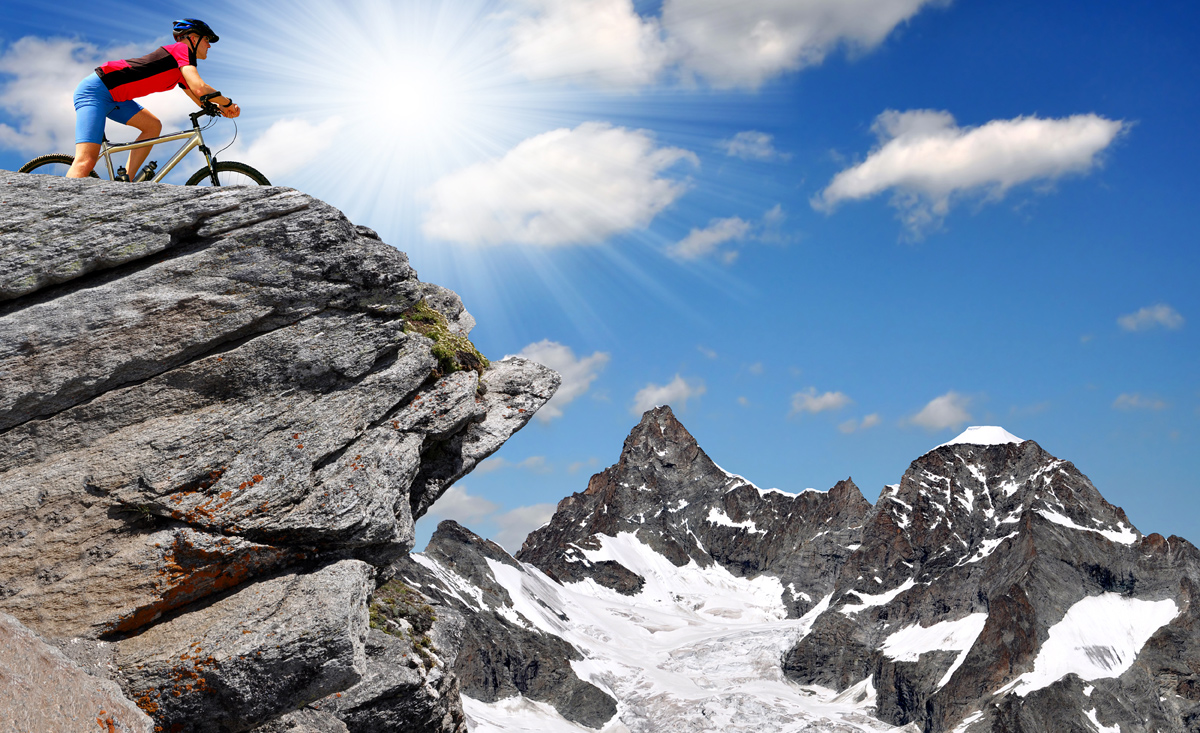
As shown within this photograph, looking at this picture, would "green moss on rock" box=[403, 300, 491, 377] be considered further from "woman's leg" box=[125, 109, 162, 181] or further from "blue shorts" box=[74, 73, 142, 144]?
"blue shorts" box=[74, 73, 142, 144]

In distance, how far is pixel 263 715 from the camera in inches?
585

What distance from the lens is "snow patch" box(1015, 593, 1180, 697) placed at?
7003 inches

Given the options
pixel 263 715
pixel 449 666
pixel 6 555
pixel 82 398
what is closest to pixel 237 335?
pixel 82 398

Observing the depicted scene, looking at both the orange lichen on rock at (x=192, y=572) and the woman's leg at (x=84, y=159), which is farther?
the woman's leg at (x=84, y=159)

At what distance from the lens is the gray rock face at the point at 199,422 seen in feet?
48.6

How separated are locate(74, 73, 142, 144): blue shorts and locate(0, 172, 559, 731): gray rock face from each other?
5.95 feet

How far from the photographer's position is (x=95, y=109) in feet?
60.0

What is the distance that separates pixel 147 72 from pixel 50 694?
13.2m

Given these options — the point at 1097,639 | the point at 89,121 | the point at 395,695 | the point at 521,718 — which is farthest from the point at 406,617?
the point at 1097,639

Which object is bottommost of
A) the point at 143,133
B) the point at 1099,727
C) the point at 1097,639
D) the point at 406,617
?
the point at 406,617

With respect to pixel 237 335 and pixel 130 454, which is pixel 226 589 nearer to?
pixel 130 454

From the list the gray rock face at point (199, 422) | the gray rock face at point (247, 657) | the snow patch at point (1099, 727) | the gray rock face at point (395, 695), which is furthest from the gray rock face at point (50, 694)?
the snow patch at point (1099, 727)

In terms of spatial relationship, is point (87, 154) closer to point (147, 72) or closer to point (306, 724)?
point (147, 72)

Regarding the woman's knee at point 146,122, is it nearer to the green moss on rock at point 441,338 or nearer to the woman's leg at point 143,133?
the woman's leg at point 143,133
